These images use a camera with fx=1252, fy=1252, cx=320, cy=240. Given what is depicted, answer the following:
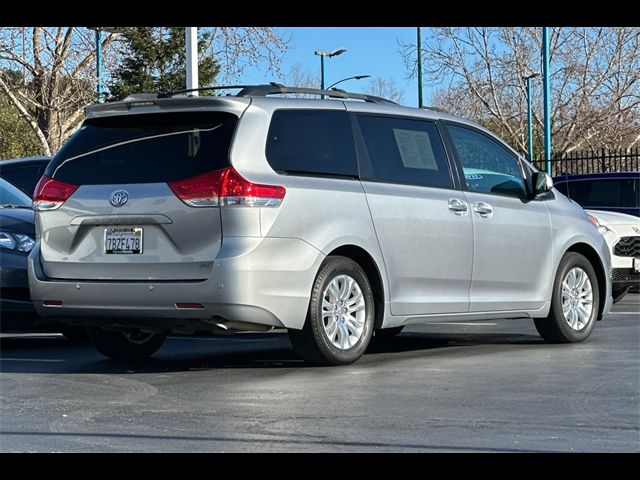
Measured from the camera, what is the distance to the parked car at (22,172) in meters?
12.3

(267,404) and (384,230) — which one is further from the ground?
(384,230)

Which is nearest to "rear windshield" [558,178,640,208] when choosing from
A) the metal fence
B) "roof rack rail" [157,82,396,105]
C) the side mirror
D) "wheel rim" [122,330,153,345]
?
the metal fence

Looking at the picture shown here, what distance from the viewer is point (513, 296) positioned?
9922mm

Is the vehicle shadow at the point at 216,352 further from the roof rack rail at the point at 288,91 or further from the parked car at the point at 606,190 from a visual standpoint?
the parked car at the point at 606,190

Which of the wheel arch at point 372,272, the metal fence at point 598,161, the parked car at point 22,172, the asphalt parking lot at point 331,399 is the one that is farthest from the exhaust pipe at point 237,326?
the metal fence at point 598,161

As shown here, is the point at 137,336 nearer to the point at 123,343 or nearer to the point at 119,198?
the point at 123,343

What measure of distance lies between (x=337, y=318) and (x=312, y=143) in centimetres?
122

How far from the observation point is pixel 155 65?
113 ft

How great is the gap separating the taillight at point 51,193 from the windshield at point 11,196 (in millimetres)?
2034

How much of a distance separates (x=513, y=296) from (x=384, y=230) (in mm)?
1587

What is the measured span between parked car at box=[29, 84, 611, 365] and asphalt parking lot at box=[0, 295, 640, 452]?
1.33 feet
